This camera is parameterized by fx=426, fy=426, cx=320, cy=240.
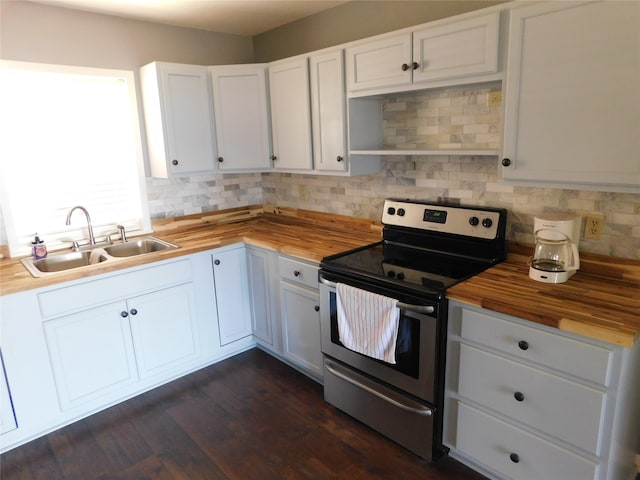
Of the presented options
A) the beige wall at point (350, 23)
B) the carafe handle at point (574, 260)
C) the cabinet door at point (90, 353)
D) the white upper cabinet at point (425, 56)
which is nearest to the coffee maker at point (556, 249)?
the carafe handle at point (574, 260)

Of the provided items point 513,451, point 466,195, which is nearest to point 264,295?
point 466,195

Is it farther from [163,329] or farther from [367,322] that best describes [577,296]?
[163,329]

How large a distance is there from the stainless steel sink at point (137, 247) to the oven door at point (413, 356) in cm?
135

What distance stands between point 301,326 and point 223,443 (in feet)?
2.59

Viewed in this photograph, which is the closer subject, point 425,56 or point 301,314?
point 425,56

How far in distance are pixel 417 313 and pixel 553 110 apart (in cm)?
101

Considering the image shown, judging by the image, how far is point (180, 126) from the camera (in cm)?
296

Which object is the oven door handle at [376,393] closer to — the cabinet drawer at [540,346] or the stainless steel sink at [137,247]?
the cabinet drawer at [540,346]

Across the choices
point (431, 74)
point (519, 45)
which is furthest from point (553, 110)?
point (431, 74)

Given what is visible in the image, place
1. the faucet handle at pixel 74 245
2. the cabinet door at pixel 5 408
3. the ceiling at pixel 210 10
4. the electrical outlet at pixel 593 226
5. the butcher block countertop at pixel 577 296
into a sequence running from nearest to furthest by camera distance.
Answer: the butcher block countertop at pixel 577 296 < the electrical outlet at pixel 593 226 < the cabinet door at pixel 5 408 < the ceiling at pixel 210 10 < the faucet handle at pixel 74 245

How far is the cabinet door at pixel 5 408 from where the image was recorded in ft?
7.05

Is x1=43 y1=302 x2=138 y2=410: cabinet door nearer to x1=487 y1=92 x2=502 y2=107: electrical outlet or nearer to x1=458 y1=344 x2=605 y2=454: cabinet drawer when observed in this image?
x1=458 y1=344 x2=605 y2=454: cabinet drawer

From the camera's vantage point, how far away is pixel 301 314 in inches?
104

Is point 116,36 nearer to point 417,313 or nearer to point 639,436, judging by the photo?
point 417,313
